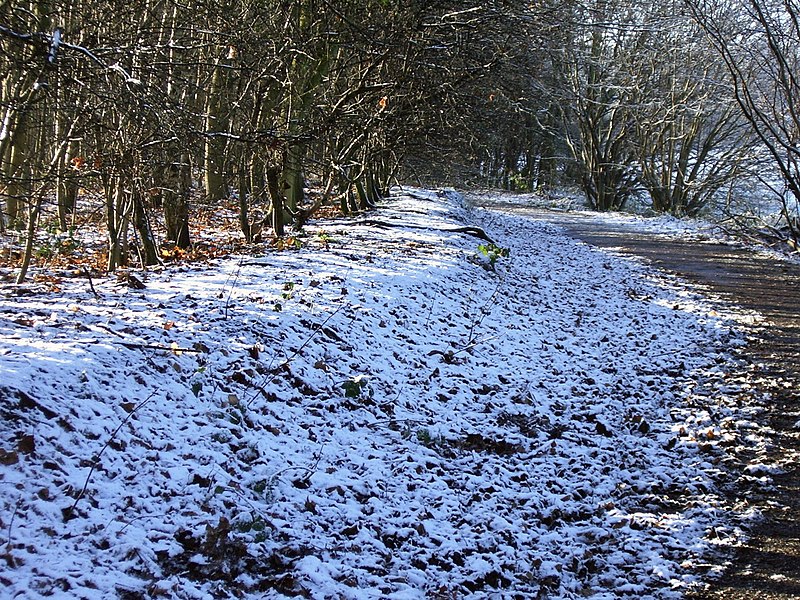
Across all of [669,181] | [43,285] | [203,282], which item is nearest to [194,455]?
[203,282]

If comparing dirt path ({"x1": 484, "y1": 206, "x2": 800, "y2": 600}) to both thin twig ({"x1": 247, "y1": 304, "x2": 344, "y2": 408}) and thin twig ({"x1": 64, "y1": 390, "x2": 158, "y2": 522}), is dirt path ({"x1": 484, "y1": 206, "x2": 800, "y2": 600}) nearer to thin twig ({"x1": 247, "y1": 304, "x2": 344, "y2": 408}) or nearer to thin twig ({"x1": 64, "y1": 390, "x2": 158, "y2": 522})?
thin twig ({"x1": 247, "y1": 304, "x2": 344, "y2": 408})

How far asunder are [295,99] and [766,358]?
8.50m

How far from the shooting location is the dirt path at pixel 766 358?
3.98 meters

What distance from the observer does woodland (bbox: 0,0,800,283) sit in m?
6.03

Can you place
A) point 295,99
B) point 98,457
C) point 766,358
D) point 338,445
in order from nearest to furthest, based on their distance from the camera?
point 98,457 < point 338,445 < point 766,358 < point 295,99

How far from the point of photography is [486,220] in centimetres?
2080

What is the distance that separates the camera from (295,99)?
36.9 feet

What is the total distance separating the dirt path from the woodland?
A: 1329mm

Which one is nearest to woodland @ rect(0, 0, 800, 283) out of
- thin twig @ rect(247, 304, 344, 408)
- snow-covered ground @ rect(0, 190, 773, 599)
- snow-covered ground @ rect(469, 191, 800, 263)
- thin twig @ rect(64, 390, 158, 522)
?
snow-covered ground @ rect(469, 191, 800, 263)

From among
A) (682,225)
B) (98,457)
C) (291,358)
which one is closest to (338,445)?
(291,358)

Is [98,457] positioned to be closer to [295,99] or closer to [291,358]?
[291,358]

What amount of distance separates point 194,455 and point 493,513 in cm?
226

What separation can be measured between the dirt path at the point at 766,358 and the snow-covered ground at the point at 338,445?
9.9 inches

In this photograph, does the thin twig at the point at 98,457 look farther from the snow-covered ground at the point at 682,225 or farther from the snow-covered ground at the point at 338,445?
the snow-covered ground at the point at 682,225
